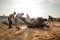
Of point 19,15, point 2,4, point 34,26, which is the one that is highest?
point 2,4

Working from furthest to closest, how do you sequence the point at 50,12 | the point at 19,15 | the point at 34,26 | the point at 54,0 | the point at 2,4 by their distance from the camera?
the point at 50,12 → the point at 54,0 → the point at 2,4 → the point at 34,26 → the point at 19,15

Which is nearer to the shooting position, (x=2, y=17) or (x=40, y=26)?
(x=40, y=26)

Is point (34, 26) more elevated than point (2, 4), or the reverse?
point (2, 4)

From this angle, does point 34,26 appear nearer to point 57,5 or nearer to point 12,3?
point 12,3

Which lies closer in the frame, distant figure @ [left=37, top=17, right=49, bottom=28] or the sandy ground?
the sandy ground

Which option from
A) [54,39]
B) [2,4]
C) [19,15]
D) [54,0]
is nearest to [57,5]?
[54,0]

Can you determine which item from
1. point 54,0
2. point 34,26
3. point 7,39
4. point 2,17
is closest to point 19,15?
point 34,26

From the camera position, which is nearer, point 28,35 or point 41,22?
point 28,35

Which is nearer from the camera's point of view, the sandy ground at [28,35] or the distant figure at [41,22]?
the sandy ground at [28,35]

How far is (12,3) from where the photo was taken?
12875 mm

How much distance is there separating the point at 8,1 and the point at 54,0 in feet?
16.2

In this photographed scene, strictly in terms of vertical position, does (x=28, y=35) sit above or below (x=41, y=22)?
below

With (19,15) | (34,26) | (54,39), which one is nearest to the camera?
(54,39)

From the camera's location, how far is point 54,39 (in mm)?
4926
